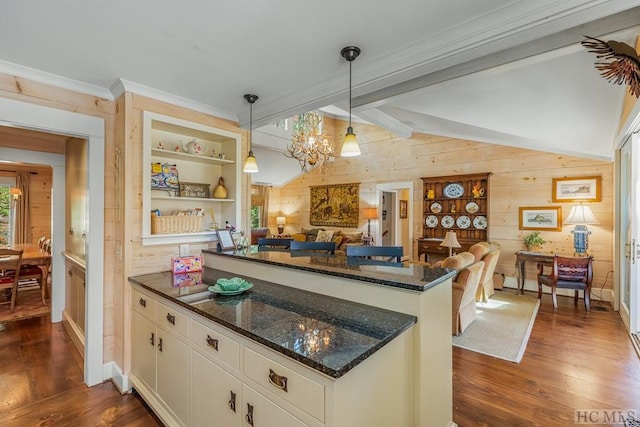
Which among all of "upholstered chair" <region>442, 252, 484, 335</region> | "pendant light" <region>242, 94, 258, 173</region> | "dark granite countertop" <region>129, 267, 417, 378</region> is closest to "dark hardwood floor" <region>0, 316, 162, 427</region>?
"dark granite countertop" <region>129, 267, 417, 378</region>

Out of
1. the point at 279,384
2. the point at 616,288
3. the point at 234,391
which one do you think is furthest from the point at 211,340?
the point at 616,288

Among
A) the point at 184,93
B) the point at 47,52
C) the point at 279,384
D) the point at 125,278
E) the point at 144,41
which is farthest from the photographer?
the point at 184,93

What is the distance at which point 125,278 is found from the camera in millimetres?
2414

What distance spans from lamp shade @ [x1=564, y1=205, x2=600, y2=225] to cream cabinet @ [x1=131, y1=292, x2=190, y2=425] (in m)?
5.50

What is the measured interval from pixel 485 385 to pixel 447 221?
4.30 meters

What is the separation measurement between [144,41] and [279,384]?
206 centimetres

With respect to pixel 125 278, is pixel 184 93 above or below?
above

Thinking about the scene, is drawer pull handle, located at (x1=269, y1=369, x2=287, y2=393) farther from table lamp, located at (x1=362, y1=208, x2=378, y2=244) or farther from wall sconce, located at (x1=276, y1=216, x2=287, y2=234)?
wall sconce, located at (x1=276, y1=216, x2=287, y2=234)

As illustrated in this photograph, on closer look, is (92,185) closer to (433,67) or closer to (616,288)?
(433,67)

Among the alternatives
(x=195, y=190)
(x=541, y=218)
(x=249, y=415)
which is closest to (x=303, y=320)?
(x=249, y=415)

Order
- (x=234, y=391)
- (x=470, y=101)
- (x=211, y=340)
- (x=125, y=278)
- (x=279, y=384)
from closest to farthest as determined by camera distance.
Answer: (x=279, y=384)
(x=234, y=391)
(x=211, y=340)
(x=125, y=278)
(x=470, y=101)

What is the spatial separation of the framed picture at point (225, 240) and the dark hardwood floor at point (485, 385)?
1343 millimetres

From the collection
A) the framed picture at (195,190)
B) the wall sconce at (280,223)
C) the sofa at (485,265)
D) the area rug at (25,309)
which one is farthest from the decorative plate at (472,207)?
the area rug at (25,309)

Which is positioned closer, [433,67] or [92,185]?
[433,67]
